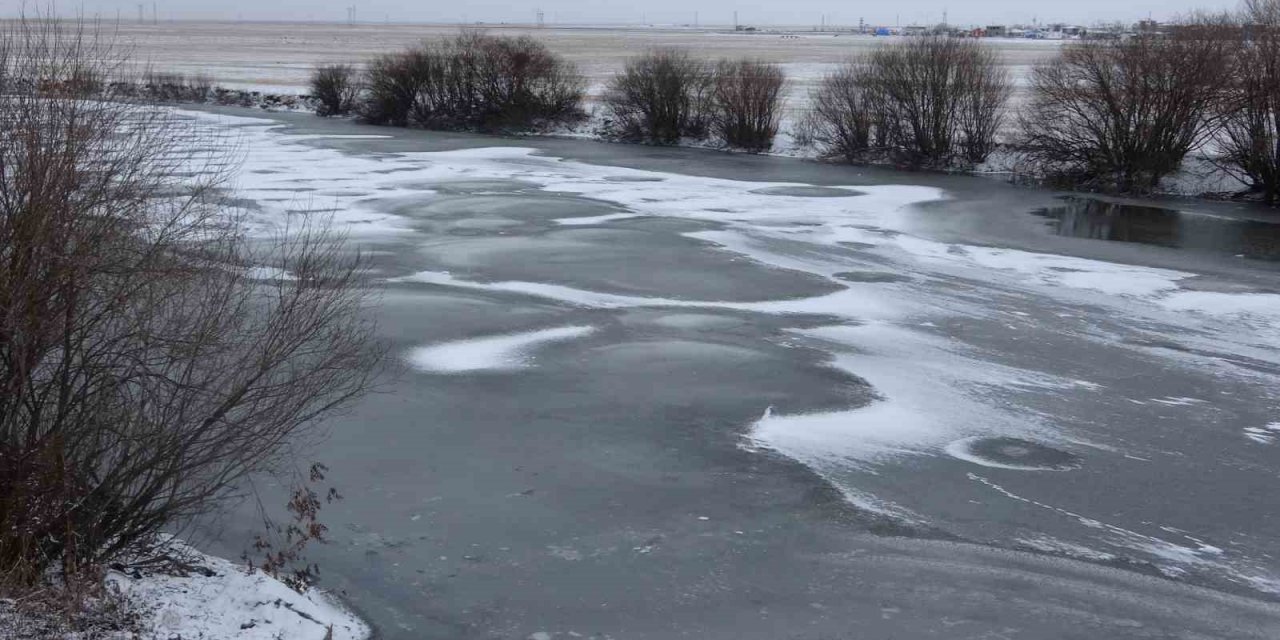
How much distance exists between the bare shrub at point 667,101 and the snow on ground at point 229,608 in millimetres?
34201

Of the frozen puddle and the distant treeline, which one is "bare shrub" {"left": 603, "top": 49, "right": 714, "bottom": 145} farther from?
the frozen puddle

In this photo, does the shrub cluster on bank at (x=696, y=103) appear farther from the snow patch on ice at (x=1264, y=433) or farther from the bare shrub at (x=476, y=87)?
the snow patch on ice at (x=1264, y=433)

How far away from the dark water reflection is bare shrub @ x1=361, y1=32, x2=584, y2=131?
23.0 m

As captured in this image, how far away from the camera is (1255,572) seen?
8.20 m

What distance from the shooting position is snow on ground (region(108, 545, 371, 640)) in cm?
646

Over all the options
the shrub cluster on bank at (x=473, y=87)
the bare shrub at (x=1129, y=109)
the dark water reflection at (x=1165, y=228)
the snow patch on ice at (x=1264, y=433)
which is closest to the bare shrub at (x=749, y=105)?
the shrub cluster on bank at (x=473, y=87)

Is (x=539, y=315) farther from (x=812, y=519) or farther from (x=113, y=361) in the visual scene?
(x=113, y=361)

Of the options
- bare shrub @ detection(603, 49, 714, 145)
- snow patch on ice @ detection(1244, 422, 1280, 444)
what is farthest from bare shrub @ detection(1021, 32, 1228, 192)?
snow patch on ice @ detection(1244, 422, 1280, 444)

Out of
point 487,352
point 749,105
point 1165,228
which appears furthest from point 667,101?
point 487,352

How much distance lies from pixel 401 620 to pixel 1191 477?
21.5ft

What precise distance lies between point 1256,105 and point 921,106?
9.23 metres

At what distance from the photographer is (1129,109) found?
29484 mm

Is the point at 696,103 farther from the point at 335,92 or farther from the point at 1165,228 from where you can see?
the point at 1165,228

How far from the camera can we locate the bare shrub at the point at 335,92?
50031mm
